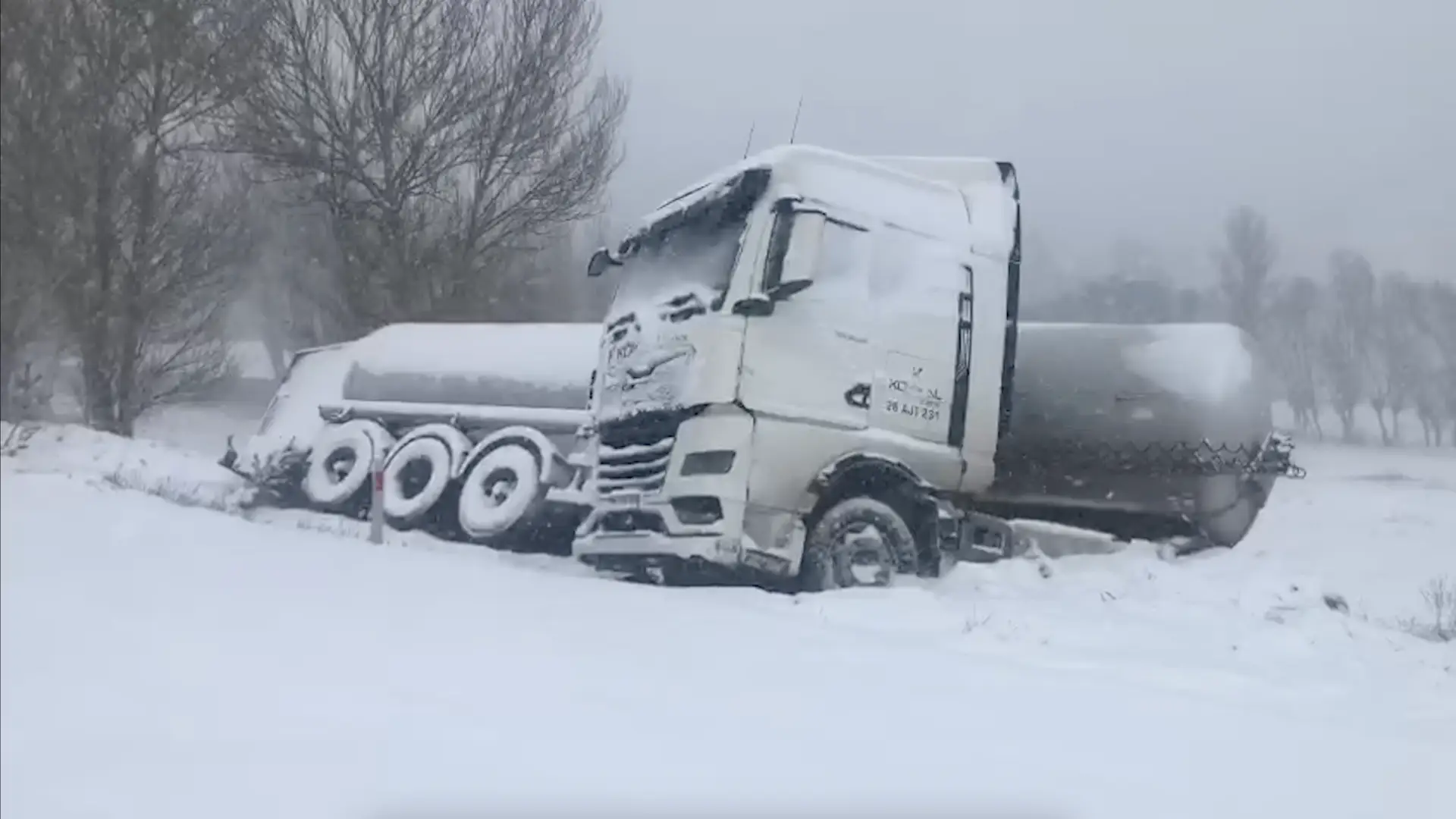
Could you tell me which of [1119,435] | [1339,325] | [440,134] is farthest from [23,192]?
[1119,435]

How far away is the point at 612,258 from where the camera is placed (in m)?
7.13

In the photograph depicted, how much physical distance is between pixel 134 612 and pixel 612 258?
3.84m

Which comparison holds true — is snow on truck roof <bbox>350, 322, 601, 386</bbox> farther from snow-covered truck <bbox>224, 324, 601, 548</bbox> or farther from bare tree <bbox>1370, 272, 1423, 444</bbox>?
bare tree <bbox>1370, 272, 1423, 444</bbox>

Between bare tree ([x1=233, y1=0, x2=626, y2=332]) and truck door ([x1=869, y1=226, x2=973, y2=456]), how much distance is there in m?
1.72

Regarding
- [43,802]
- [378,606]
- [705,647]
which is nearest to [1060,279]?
[705,647]

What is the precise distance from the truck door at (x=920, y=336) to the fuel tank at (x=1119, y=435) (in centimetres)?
41

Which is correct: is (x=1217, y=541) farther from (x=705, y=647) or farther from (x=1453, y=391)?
(x=705, y=647)

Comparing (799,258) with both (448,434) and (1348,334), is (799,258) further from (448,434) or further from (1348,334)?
(448,434)

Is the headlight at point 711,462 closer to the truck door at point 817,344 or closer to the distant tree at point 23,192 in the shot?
the truck door at point 817,344

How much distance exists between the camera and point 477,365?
29.1 feet

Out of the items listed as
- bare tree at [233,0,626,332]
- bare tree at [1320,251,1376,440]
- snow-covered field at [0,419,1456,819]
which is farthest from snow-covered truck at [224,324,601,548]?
bare tree at [1320,251,1376,440]

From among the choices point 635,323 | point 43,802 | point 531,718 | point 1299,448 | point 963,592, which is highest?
point 635,323

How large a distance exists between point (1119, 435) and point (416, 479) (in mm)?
4679

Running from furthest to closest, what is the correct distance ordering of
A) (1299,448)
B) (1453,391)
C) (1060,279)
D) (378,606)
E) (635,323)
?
(635,323)
(1060,279)
(1299,448)
(1453,391)
(378,606)
